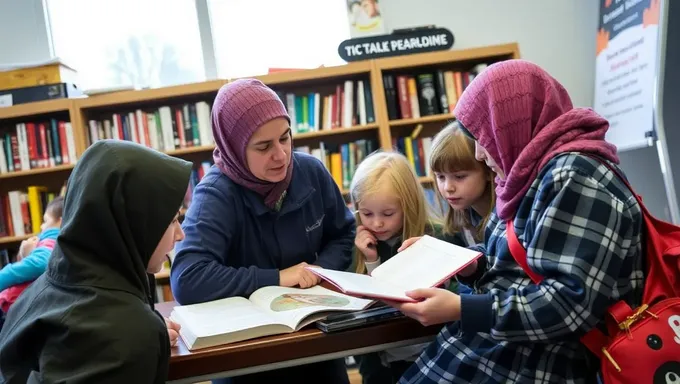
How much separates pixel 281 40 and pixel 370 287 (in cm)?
297

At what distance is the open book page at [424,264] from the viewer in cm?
121

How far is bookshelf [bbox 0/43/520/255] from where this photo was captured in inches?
129

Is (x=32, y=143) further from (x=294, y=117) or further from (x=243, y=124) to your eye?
(x=243, y=124)

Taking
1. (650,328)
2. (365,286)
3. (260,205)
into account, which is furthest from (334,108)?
(650,328)

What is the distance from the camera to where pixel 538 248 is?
3.33ft

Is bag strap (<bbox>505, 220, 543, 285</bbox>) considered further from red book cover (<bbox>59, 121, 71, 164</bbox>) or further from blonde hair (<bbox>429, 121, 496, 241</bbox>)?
red book cover (<bbox>59, 121, 71, 164</bbox>)

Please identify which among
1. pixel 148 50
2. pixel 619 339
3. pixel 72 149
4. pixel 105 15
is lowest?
pixel 619 339

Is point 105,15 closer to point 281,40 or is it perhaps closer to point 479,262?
point 281,40

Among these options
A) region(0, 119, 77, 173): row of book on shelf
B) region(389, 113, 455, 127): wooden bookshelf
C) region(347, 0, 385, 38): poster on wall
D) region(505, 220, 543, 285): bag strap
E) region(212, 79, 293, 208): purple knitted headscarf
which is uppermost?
region(347, 0, 385, 38): poster on wall

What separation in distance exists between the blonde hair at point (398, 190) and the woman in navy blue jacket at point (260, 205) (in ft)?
0.71

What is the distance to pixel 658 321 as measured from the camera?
0.95 m

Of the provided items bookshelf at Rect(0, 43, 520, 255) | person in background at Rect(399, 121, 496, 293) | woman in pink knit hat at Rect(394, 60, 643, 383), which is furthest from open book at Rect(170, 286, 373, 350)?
bookshelf at Rect(0, 43, 520, 255)

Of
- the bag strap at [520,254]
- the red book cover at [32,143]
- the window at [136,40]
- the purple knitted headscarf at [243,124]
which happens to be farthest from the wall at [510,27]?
the bag strap at [520,254]

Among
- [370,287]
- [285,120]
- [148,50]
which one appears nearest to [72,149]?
[148,50]
